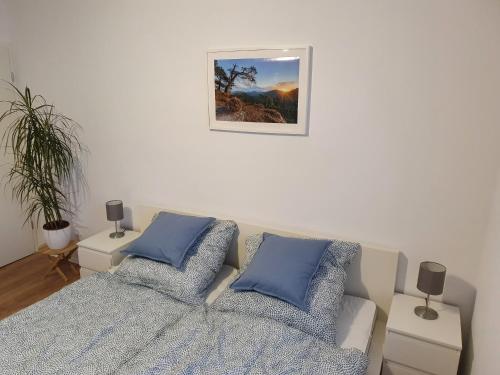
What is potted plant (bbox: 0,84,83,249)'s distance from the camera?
2.95 meters

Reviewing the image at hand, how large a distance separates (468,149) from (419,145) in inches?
9.5

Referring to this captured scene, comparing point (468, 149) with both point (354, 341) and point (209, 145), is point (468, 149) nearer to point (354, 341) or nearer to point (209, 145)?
point (354, 341)

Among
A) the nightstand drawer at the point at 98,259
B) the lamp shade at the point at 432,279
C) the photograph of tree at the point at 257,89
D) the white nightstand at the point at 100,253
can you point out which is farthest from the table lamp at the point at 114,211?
the lamp shade at the point at 432,279

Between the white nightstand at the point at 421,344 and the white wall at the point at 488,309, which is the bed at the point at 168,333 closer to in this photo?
the white nightstand at the point at 421,344

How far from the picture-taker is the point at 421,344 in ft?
5.95

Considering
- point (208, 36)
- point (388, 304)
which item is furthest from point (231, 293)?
point (208, 36)

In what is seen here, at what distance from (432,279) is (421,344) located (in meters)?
0.34

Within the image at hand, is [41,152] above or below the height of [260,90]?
below

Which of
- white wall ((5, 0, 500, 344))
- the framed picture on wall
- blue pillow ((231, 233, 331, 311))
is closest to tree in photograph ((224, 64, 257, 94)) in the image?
the framed picture on wall

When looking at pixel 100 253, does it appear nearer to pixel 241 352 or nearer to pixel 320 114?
pixel 241 352

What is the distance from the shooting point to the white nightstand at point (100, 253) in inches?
A: 107

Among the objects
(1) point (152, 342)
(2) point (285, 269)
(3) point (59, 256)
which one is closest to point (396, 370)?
(2) point (285, 269)

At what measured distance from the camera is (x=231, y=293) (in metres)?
2.09

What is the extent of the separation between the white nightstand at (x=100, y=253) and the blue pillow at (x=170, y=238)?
0.31 metres
